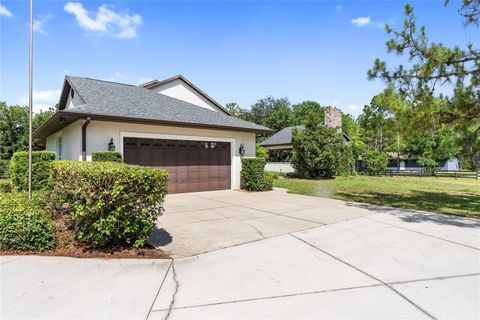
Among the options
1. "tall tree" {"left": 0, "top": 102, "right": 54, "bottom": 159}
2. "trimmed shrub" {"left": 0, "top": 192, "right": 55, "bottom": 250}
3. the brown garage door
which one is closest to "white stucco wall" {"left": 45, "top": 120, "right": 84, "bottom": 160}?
the brown garage door

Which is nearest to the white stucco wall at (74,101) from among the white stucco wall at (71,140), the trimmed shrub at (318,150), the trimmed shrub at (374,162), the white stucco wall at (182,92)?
the white stucco wall at (71,140)

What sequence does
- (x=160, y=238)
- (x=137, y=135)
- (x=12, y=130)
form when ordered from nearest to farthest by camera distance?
(x=160, y=238), (x=137, y=135), (x=12, y=130)

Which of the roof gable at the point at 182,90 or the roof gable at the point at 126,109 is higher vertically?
the roof gable at the point at 182,90

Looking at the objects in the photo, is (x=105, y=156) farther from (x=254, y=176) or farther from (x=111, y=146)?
(x=254, y=176)

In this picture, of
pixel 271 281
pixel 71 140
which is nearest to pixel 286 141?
pixel 71 140

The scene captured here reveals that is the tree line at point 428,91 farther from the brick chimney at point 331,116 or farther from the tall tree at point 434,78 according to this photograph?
the brick chimney at point 331,116

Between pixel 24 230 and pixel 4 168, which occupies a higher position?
pixel 4 168

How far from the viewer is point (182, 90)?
18.9m

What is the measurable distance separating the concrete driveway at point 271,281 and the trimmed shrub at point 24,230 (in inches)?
12.6

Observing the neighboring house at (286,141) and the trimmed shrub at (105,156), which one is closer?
the trimmed shrub at (105,156)

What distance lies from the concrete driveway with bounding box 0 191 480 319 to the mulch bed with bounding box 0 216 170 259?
0.19m

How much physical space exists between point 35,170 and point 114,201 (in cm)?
717

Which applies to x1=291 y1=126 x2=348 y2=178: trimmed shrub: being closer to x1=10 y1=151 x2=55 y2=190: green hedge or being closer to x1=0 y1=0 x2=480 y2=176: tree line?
x1=0 y1=0 x2=480 y2=176: tree line

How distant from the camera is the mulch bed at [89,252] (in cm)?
412
